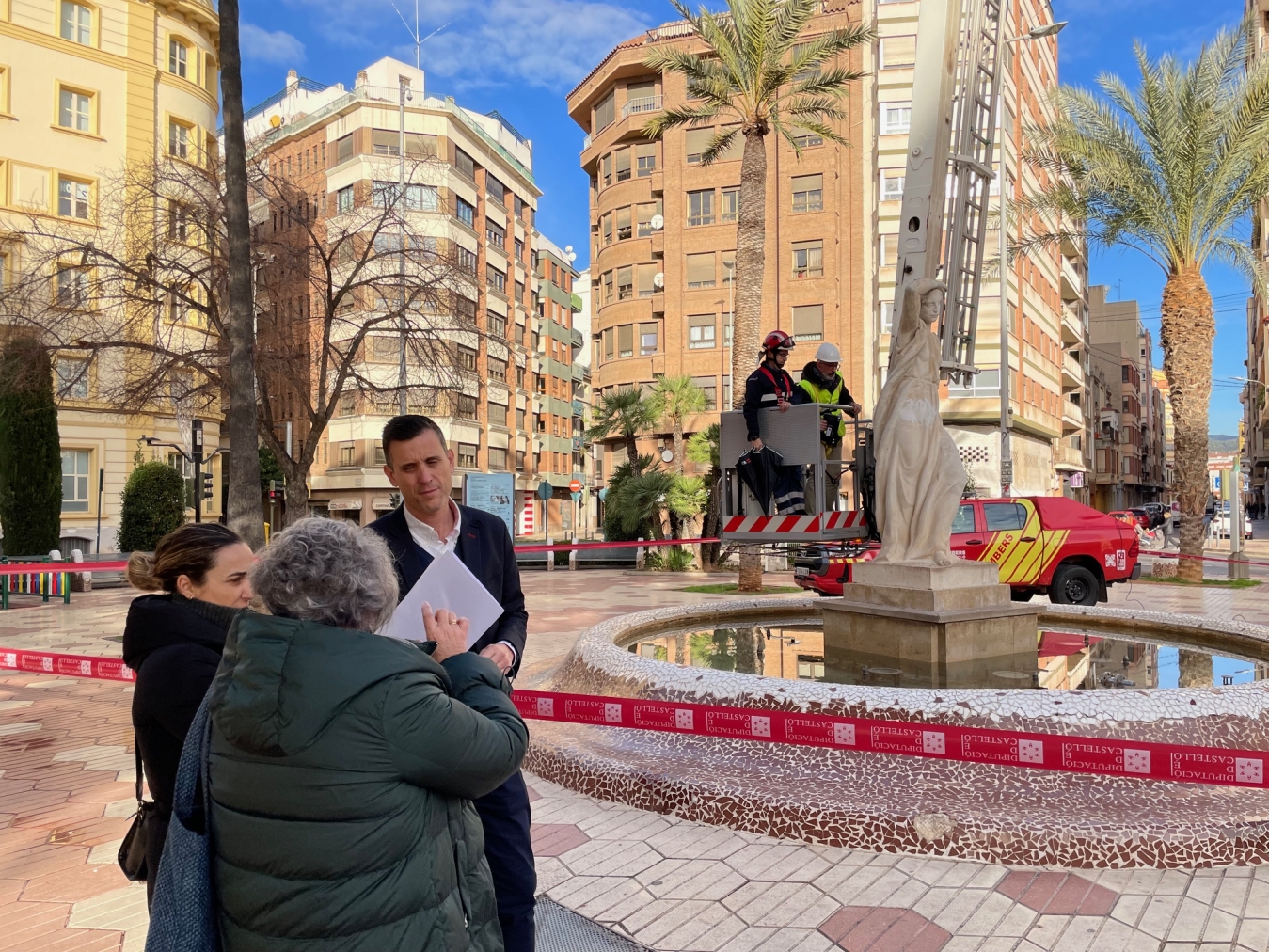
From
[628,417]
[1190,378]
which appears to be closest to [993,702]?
[1190,378]

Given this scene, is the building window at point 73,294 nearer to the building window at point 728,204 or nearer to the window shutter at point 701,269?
the window shutter at point 701,269

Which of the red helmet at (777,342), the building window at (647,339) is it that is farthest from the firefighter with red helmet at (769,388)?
the building window at (647,339)

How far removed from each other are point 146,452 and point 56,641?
2419 cm

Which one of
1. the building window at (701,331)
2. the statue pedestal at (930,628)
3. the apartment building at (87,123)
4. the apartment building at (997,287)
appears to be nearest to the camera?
the statue pedestal at (930,628)

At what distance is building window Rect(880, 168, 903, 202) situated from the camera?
38406 mm

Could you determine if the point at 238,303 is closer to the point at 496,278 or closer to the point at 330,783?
the point at 330,783

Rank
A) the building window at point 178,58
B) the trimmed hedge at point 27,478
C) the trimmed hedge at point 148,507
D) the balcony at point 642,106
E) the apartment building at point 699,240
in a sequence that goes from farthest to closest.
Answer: the balcony at point 642,106 → the apartment building at point 699,240 → the building window at point 178,58 → the trimmed hedge at point 148,507 → the trimmed hedge at point 27,478

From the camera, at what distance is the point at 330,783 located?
Result: 169 centimetres

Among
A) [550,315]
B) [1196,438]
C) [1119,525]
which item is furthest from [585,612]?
[550,315]

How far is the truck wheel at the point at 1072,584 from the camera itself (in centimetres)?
1343

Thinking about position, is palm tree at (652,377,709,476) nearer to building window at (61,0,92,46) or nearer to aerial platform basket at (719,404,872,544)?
aerial platform basket at (719,404,872,544)

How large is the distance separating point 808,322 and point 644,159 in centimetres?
1155

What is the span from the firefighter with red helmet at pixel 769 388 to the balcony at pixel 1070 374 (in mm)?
49704

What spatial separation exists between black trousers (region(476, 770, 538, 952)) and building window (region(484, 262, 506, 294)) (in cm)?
5388
